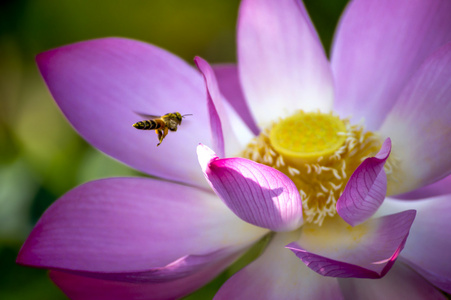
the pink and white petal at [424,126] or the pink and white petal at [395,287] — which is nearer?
the pink and white petal at [395,287]

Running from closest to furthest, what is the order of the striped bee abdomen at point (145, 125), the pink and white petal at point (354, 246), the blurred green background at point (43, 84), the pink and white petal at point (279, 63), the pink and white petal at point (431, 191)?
1. the pink and white petal at point (354, 246)
2. the striped bee abdomen at point (145, 125)
3. the pink and white petal at point (431, 191)
4. the pink and white petal at point (279, 63)
5. the blurred green background at point (43, 84)

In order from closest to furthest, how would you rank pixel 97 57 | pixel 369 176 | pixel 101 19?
pixel 369 176 < pixel 97 57 < pixel 101 19

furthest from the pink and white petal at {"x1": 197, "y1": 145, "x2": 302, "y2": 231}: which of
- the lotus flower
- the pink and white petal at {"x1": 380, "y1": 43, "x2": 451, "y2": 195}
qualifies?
the pink and white petal at {"x1": 380, "y1": 43, "x2": 451, "y2": 195}

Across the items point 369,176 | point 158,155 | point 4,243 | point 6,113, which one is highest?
point 369,176

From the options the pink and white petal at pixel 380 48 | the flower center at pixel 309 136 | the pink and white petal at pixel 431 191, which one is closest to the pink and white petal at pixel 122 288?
the flower center at pixel 309 136

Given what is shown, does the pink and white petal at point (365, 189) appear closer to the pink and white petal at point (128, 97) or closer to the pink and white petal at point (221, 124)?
the pink and white petal at point (221, 124)

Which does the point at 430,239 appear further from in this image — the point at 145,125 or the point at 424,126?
the point at 145,125

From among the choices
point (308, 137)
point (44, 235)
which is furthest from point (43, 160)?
point (308, 137)

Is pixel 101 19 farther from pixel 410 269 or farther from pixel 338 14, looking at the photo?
pixel 410 269
